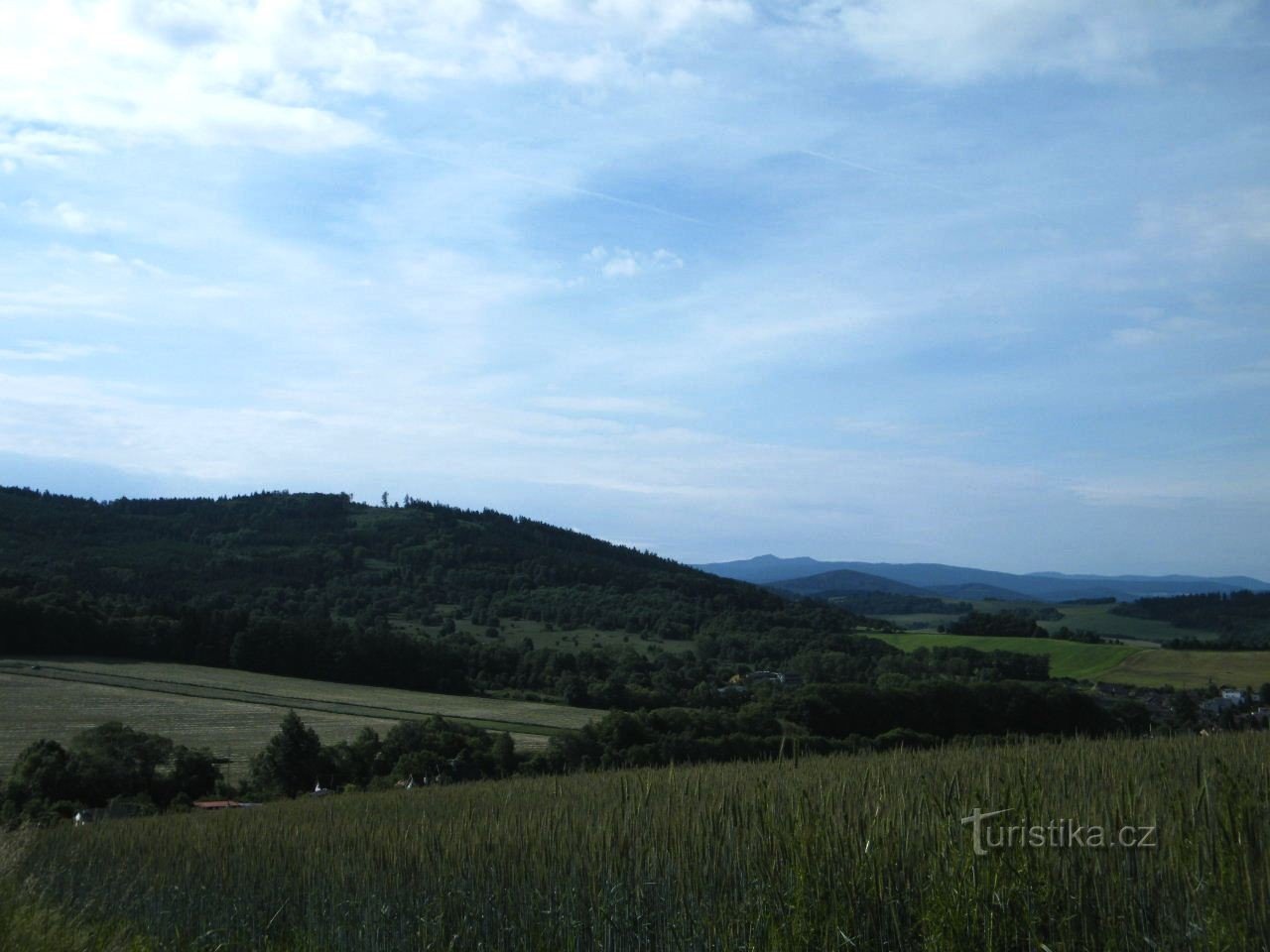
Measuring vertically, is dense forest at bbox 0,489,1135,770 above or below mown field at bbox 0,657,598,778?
above

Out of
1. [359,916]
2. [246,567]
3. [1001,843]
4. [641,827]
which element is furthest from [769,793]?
[246,567]

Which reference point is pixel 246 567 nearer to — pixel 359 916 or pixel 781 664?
pixel 781 664

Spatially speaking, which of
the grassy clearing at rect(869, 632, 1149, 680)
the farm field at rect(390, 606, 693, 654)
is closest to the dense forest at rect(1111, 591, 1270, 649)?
the grassy clearing at rect(869, 632, 1149, 680)

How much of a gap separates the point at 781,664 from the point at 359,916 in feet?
197

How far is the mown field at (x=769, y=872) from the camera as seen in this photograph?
14.5 ft

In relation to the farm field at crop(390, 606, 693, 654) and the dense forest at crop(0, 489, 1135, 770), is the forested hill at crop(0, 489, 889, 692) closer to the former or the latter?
the dense forest at crop(0, 489, 1135, 770)

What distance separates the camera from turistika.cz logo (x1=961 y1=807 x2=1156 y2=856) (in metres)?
4.58

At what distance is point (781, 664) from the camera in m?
67.1

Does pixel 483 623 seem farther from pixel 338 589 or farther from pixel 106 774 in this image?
pixel 106 774

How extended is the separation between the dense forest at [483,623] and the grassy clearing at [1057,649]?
1.85 metres

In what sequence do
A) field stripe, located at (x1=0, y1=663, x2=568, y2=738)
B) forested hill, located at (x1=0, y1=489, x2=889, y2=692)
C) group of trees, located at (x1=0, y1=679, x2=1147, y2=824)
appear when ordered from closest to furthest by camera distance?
1. group of trees, located at (x1=0, y1=679, x2=1147, y2=824)
2. field stripe, located at (x1=0, y1=663, x2=568, y2=738)
3. forested hill, located at (x1=0, y1=489, x2=889, y2=692)

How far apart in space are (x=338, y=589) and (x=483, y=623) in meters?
15.4

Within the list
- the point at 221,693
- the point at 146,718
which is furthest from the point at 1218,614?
the point at 146,718

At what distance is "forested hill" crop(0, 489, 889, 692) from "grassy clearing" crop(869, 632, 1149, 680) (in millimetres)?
9853
